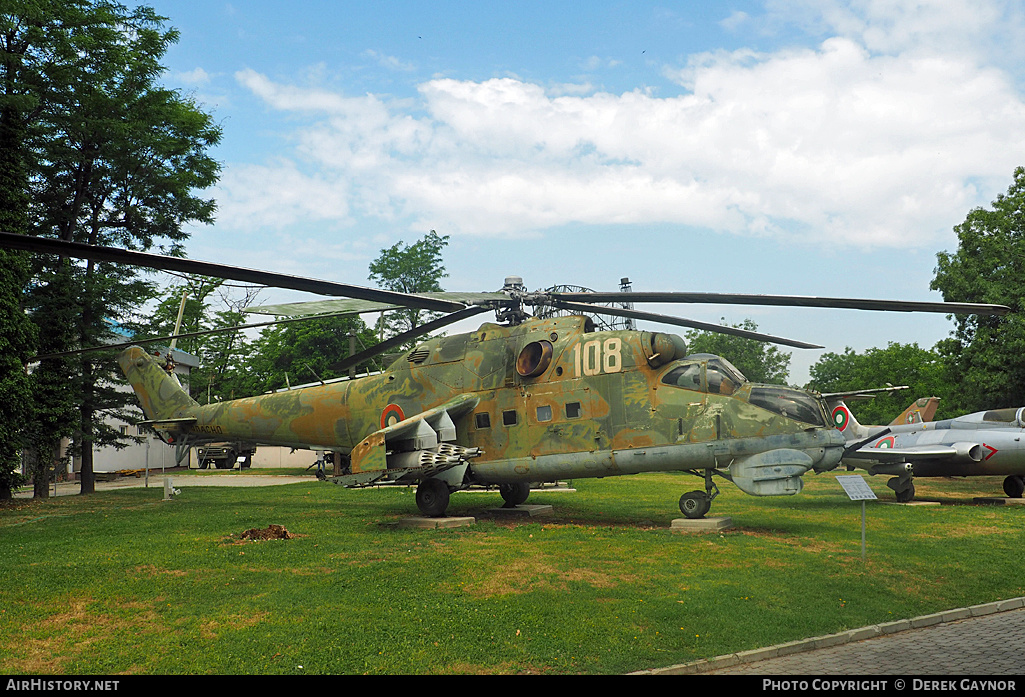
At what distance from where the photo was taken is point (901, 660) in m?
6.73

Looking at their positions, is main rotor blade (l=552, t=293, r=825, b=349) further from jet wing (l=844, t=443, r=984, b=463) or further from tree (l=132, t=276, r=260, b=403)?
tree (l=132, t=276, r=260, b=403)

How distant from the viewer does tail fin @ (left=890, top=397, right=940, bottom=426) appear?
81.3 ft

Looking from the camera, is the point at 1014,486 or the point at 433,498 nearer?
the point at 433,498

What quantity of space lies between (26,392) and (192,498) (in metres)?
5.53

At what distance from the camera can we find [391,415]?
16.6 meters

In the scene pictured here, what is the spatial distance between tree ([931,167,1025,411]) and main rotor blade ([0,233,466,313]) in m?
24.5

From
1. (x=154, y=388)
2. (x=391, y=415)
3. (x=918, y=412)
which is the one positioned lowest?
(x=918, y=412)

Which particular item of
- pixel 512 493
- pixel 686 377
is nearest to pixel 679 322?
pixel 686 377

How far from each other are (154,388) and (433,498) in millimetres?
10817

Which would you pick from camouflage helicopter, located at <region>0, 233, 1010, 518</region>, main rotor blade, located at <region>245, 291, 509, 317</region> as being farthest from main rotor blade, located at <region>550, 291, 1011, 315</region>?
main rotor blade, located at <region>245, 291, 509, 317</region>

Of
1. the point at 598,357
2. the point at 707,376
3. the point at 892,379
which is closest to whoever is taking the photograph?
the point at 707,376

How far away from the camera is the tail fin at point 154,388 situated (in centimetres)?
2011

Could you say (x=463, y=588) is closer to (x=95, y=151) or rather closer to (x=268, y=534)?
(x=268, y=534)

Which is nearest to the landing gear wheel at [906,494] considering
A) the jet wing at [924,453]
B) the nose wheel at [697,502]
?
the jet wing at [924,453]
